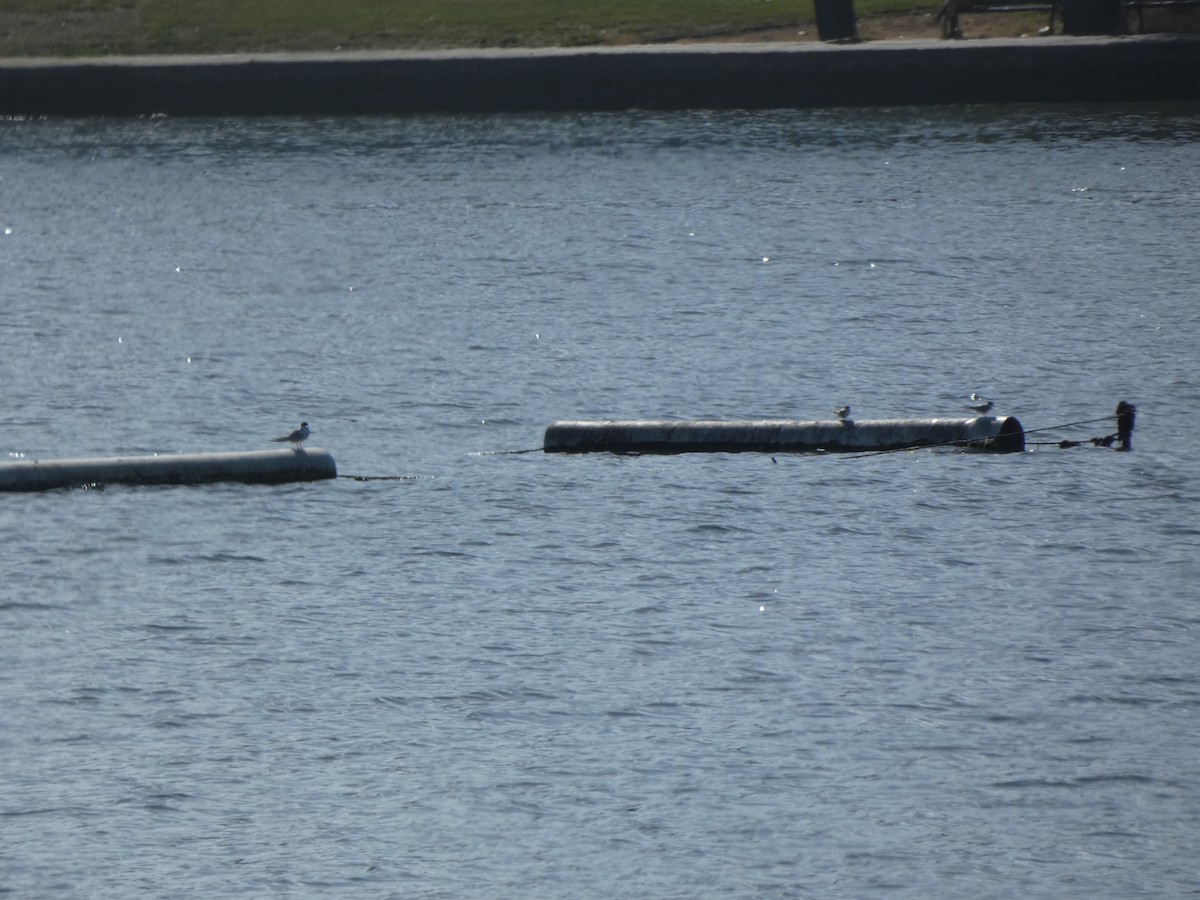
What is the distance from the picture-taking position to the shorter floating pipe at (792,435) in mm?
20438

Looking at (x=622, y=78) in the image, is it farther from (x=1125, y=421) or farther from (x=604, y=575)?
(x=604, y=575)

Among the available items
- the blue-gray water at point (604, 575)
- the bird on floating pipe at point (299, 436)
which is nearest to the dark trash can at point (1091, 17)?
the blue-gray water at point (604, 575)

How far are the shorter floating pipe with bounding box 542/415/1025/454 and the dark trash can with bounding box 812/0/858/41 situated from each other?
28.7 metres

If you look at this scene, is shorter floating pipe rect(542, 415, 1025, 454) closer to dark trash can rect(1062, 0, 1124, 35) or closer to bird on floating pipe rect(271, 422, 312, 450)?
bird on floating pipe rect(271, 422, 312, 450)

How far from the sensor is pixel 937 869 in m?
11.7

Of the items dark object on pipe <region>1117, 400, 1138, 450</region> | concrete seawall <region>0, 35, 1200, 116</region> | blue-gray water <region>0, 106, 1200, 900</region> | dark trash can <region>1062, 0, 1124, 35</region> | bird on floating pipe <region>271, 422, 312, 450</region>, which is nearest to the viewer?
blue-gray water <region>0, 106, 1200, 900</region>

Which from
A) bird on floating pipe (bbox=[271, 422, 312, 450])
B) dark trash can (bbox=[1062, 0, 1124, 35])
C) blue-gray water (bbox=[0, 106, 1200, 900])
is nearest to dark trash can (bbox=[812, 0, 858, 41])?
dark trash can (bbox=[1062, 0, 1124, 35])

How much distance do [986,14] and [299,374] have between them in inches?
1106

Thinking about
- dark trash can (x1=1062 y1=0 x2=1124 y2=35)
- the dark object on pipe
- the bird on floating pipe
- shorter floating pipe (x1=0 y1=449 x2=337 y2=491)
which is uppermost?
dark trash can (x1=1062 y1=0 x2=1124 y2=35)

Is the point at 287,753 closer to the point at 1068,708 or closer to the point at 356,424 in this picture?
the point at 1068,708

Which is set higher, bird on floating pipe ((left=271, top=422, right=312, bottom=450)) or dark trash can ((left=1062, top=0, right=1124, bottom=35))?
dark trash can ((left=1062, top=0, right=1124, bottom=35))

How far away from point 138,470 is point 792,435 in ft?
19.3

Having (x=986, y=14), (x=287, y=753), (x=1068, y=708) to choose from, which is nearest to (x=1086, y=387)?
(x=1068, y=708)

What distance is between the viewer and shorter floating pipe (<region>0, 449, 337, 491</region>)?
19594 millimetres
